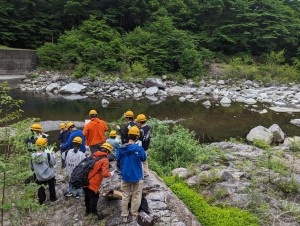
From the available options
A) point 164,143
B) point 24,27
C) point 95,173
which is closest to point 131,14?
point 24,27

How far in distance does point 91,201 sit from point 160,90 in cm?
2110

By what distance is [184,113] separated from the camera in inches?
719

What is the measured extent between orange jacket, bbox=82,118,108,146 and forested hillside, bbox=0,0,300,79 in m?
20.2

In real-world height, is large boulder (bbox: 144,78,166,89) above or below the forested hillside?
below

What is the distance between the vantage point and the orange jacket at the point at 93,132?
7.03 meters

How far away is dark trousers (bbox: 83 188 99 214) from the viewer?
16.0ft

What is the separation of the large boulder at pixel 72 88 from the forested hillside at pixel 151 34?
2363 mm

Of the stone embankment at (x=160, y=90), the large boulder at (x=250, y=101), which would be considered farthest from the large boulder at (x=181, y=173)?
the large boulder at (x=250, y=101)

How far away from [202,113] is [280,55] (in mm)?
21140

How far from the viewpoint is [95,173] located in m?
4.81

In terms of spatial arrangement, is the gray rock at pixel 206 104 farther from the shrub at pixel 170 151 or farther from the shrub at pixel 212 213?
the shrub at pixel 212 213

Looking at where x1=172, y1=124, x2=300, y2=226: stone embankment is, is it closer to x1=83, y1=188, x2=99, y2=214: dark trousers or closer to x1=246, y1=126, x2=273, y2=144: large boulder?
x1=83, y1=188, x2=99, y2=214: dark trousers

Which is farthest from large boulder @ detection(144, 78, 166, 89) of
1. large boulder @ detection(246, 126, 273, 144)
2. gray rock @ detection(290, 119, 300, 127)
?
large boulder @ detection(246, 126, 273, 144)

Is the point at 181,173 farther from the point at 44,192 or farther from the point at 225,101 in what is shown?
the point at 225,101
